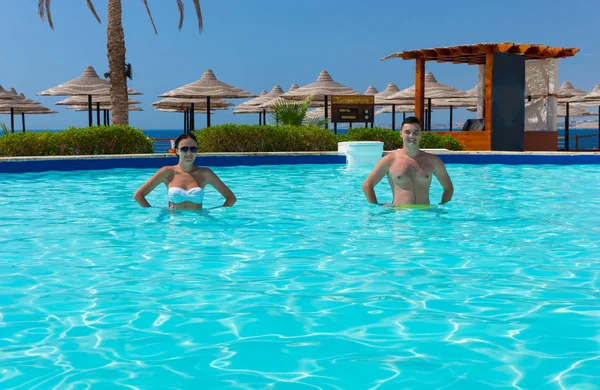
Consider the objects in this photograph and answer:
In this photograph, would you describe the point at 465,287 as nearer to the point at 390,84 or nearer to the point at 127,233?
the point at 127,233

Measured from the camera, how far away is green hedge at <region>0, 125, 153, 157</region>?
1664 cm

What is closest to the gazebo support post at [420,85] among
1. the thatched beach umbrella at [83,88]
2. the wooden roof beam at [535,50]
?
the wooden roof beam at [535,50]

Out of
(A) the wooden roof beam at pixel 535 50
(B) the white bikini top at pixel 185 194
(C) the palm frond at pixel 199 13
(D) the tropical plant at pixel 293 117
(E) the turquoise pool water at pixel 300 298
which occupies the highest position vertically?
(C) the palm frond at pixel 199 13

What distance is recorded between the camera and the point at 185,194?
25.9ft

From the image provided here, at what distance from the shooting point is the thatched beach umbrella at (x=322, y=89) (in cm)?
2744

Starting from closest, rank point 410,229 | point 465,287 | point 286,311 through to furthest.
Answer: point 286,311 → point 465,287 → point 410,229

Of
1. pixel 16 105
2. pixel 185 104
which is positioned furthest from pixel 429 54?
pixel 16 105

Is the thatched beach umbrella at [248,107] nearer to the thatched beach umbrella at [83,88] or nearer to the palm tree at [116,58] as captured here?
the thatched beach umbrella at [83,88]

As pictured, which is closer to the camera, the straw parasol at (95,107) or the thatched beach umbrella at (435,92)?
the thatched beach umbrella at (435,92)

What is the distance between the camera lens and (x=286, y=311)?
4.30 metres

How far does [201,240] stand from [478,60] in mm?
18200

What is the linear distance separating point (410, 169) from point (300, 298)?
3507mm

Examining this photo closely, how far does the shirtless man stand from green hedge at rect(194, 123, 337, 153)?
1126 cm

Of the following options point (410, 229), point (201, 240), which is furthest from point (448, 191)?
point (201, 240)
